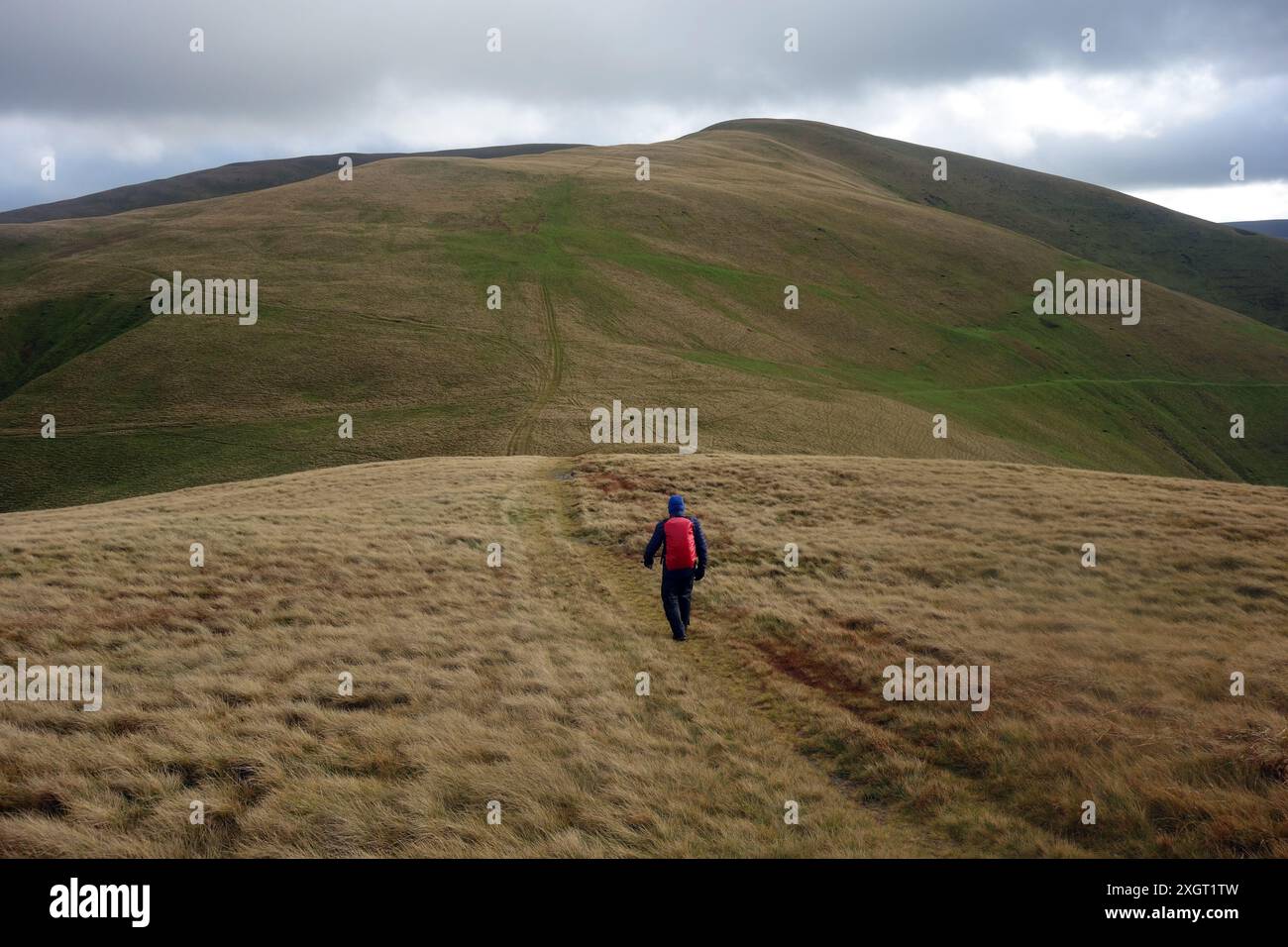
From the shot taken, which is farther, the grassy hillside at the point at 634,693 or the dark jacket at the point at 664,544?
the dark jacket at the point at 664,544

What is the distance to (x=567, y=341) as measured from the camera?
7356 cm

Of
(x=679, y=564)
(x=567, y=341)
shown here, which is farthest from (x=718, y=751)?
(x=567, y=341)

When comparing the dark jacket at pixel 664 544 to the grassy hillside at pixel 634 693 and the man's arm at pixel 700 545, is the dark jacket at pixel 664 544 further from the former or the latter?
the grassy hillside at pixel 634 693

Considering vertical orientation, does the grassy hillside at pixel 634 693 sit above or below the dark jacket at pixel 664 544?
below

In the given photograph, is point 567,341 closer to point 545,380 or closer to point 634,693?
point 545,380

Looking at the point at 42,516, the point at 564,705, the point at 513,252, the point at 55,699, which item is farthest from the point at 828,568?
the point at 513,252

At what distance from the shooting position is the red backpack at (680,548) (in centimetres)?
1409

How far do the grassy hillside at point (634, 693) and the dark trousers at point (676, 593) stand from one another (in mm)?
583

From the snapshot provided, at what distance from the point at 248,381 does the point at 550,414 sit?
93.5 feet

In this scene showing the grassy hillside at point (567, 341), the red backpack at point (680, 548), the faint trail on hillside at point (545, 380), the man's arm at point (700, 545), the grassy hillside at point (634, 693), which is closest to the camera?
the grassy hillside at point (634, 693)

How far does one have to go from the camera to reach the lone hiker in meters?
14.1

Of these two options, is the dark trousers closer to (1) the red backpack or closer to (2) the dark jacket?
(1) the red backpack

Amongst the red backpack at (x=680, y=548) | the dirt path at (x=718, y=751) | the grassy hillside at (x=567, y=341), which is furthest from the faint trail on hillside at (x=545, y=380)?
the red backpack at (x=680, y=548)
